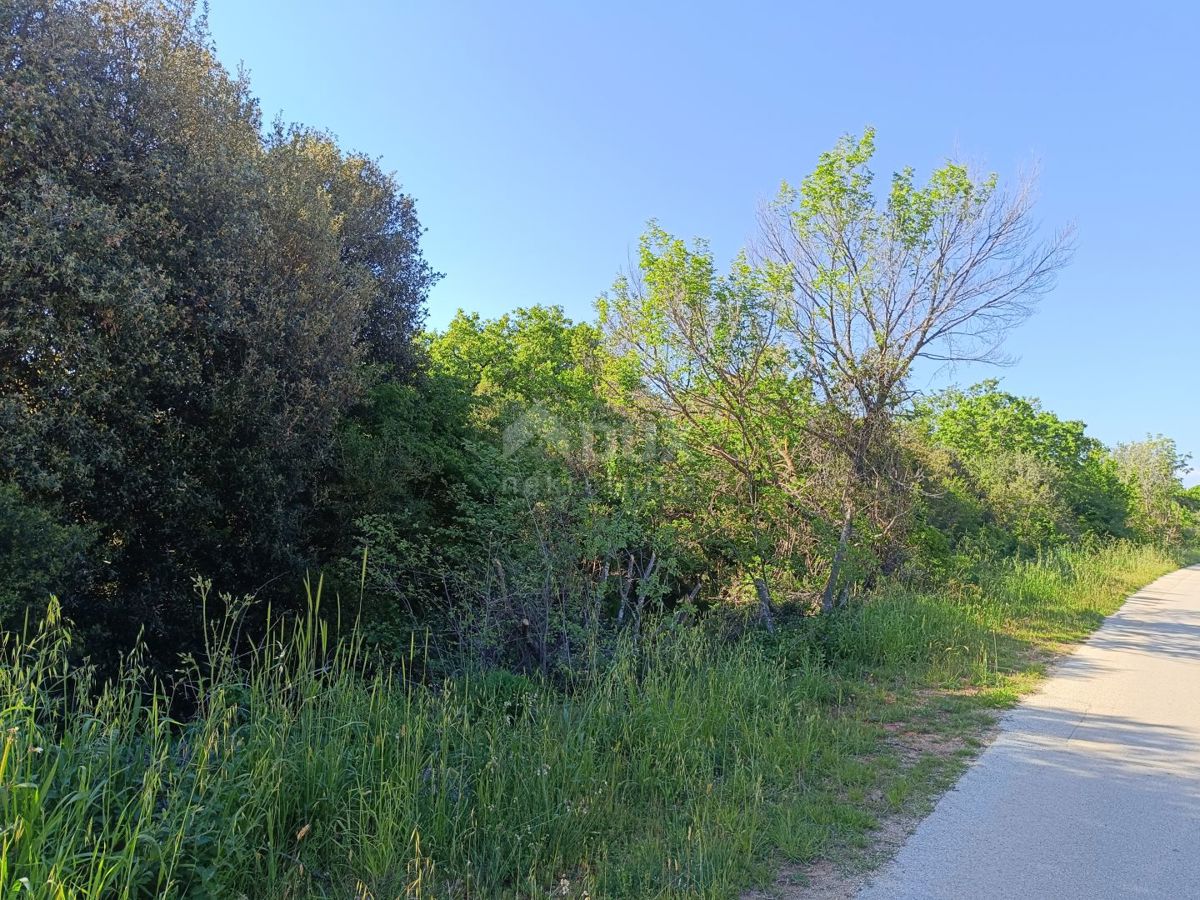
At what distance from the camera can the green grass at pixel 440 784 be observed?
286cm

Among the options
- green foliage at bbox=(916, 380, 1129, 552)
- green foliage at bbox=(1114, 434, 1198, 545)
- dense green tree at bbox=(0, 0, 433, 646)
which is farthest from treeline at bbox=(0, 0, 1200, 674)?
green foliage at bbox=(1114, 434, 1198, 545)

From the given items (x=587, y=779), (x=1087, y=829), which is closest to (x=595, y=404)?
(x=587, y=779)

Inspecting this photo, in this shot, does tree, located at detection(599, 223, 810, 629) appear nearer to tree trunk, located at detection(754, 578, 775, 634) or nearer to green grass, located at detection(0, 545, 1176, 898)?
tree trunk, located at detection(754, 578, 775, 634)

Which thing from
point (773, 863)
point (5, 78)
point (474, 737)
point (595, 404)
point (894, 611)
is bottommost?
point (773, 863)

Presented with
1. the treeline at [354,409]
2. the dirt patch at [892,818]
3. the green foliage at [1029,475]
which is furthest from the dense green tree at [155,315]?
the green foliage at [1029,475]

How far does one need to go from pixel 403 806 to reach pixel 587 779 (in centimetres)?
109

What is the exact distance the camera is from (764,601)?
387 inches

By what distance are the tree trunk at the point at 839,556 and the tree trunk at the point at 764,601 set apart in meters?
0.80

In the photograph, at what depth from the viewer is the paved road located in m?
3.34

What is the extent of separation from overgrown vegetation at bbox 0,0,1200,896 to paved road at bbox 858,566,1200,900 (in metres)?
0.49

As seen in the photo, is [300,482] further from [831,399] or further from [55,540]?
[831,399]

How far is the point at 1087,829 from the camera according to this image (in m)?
3.89

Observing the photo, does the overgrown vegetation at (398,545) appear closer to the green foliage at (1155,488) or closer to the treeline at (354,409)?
the treeline at (354,409)

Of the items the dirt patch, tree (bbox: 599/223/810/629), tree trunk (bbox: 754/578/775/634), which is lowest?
the dirt patch
